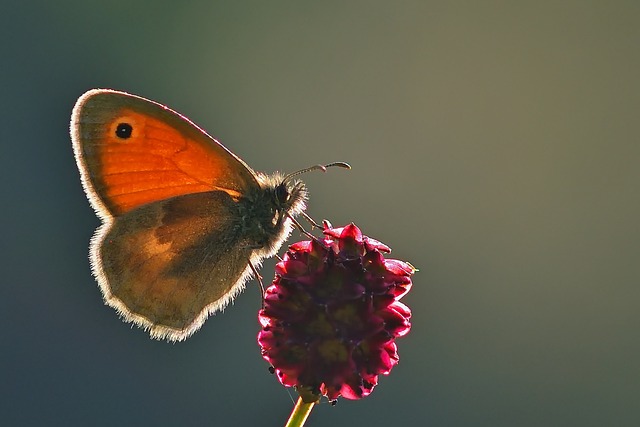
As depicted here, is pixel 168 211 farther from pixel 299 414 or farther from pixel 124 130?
pixel 299 414

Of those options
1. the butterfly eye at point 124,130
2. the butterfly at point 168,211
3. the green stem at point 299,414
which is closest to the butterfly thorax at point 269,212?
the butterfly at point 168,211

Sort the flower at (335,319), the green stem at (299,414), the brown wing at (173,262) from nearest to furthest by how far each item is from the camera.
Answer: the green stem at (299,414) < the flower at (335,319) < the brown wing at (173,262)

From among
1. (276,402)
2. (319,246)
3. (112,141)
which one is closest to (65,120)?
(276,402)

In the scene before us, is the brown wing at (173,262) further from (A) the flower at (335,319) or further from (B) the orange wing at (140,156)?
(A) the flower at (335,319)

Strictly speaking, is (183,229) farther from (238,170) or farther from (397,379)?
(397,379)

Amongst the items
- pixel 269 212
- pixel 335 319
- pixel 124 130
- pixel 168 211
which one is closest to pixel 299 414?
pixel 335 319

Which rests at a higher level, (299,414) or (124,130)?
(124,130)

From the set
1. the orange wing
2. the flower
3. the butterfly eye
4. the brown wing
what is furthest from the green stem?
the butterfly eye
